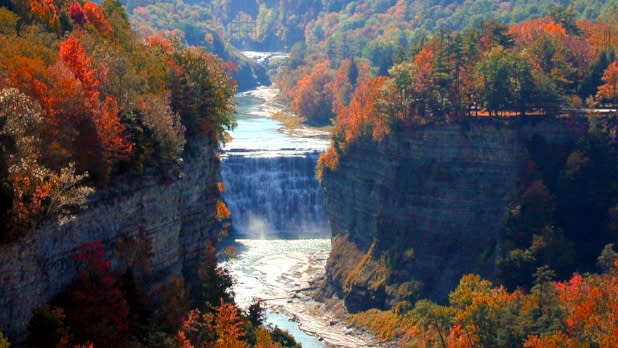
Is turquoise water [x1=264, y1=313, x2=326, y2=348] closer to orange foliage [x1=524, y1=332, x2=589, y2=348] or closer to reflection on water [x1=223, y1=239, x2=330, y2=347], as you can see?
reflection on water [x1=223, y1=239, x2=330, y2=347]

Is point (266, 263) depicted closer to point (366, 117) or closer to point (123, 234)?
point (366, 117)

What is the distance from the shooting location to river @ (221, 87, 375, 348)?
10212 cm

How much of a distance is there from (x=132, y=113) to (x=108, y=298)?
13.4 m

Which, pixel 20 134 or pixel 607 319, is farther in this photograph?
pixel 607 319

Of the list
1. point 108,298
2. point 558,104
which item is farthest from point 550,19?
point 108,298

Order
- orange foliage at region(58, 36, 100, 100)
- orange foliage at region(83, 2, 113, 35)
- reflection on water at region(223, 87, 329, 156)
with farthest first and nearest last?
reflection on water at region(223, 87, 329, 156) < orange foliage at region(83, 2, 113, 35) < orange foliage at region(58, 36, 100, 100)

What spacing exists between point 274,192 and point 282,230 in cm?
630

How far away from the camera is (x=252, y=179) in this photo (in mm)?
140875

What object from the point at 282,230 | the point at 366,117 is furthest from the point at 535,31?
the point at 282,230

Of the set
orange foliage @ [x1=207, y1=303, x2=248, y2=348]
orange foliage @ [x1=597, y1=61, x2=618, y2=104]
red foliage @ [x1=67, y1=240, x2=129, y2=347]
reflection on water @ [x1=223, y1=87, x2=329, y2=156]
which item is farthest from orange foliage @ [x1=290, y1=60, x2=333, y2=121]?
red foliage @ [x1=67, y1=240, x2=129, y2=347]

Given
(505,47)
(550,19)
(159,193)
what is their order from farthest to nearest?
1. (550,19)
2. (505,47)
3. (159,193)

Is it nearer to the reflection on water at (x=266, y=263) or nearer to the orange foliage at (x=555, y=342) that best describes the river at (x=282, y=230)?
the reflection on water at (x=266, y=263)

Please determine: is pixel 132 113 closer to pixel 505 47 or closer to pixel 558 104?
pixel 558 104

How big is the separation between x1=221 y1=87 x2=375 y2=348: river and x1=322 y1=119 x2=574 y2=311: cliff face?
427cm
